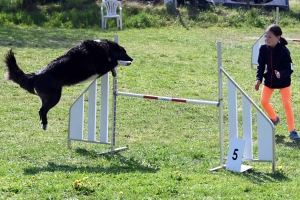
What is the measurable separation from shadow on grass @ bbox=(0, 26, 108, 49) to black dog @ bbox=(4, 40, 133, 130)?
7.91 m

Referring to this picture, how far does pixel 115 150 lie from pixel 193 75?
208 inches

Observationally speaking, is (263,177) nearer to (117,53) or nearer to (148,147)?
(148,147)

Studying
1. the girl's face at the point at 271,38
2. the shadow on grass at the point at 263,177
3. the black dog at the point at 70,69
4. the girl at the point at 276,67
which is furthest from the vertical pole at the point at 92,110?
the girl's face at the point at 271,38

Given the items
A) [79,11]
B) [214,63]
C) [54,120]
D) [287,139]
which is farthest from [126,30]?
[287,139]

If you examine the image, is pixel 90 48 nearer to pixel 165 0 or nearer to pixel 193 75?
pixel 193 75

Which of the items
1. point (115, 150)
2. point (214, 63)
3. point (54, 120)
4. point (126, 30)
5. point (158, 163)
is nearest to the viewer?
point (158, 163)

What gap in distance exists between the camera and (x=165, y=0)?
71.1 feet

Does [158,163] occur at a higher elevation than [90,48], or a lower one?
lower

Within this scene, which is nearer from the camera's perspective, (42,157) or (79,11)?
(42,157)

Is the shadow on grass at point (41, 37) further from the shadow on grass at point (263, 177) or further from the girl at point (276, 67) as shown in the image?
the shadow on grass at point (263, 177)

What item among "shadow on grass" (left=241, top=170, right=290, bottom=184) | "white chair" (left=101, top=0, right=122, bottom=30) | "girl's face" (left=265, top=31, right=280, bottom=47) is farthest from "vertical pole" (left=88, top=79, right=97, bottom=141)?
"white chair" (left=101, top=0, right=122, bottom=30)

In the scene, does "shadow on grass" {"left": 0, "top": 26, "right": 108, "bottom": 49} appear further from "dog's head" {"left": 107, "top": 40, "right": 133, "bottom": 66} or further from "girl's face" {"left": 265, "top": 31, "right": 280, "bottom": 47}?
"girl's face" {"left": 265, "top": 31, "right": 280, "bottom": 47}

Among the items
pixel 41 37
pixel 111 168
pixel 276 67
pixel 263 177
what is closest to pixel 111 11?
pixel 41 37

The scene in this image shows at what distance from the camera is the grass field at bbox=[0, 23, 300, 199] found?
5.46 metres
